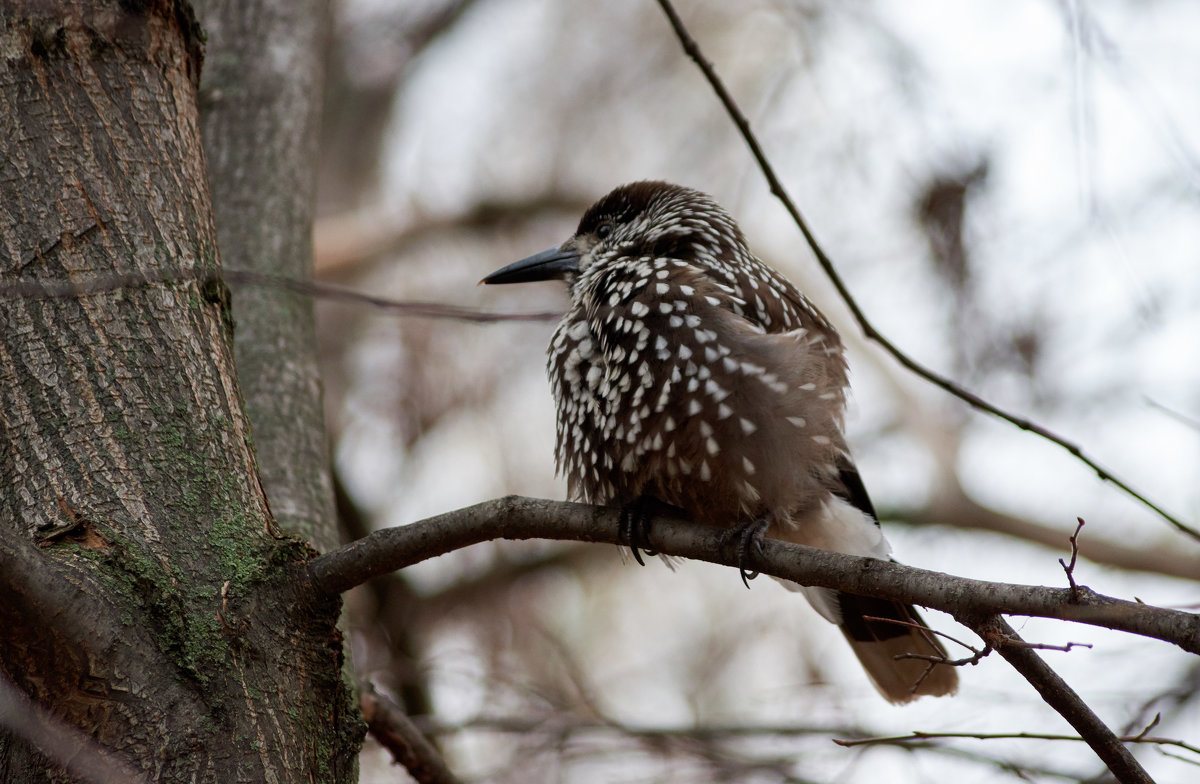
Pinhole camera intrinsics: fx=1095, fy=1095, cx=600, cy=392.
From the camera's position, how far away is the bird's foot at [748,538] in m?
2.56

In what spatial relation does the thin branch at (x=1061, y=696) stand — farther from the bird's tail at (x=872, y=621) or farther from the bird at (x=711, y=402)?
the bird's tail at (x=872, y=621)

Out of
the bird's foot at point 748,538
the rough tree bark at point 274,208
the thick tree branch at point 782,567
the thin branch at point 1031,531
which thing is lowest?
the thick tree branch at point 782,567

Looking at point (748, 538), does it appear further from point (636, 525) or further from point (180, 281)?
point (180, 281)

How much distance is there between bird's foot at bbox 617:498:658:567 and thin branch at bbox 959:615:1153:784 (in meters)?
0.97

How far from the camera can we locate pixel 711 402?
9.41 feet

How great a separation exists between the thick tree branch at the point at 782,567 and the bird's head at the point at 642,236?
116 cm

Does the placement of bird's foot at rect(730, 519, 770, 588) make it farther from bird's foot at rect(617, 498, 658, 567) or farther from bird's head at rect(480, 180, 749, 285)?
bird's head at rect(480, 180, 749, 285)

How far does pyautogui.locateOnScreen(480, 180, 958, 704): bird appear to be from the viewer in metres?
2.87

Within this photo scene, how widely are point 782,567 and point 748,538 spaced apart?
0.36 meters

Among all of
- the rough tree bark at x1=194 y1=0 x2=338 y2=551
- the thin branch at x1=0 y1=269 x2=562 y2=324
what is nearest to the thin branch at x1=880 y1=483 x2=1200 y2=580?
the rough tree bark at x1=194 y1=0 x2=338 y2=551

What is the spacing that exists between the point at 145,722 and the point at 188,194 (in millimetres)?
1194

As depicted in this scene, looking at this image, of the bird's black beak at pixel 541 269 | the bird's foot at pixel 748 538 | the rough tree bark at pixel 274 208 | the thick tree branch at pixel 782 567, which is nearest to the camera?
the thick tree branch at pixel 782 567

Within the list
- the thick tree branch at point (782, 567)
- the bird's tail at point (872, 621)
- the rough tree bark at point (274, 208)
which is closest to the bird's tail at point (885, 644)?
the bird's tail at point (872, 621)

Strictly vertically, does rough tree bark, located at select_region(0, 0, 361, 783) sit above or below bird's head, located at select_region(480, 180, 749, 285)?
below
